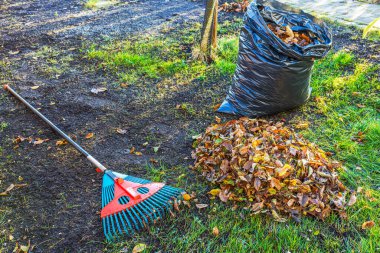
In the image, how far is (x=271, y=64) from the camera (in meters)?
2.76

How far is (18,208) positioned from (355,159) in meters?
2.43

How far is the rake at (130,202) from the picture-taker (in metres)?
2.03

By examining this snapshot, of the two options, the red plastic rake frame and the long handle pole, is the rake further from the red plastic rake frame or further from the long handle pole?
the long handle pole

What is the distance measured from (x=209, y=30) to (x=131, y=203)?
2.47 m

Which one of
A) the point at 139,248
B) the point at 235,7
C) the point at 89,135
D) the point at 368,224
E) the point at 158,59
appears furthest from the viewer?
the point at 235,7

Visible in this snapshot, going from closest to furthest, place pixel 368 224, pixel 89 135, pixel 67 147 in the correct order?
pixel 368 224 < pixel 67 147 < pixel 89 135

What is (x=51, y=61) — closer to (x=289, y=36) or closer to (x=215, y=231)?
(x=289, y=36)

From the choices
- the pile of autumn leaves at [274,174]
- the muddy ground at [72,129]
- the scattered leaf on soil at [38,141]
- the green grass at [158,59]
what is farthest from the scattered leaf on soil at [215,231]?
the green grass at [158,59]

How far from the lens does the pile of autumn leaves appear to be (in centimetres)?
211

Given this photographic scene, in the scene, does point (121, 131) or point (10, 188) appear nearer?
point (10, 188)

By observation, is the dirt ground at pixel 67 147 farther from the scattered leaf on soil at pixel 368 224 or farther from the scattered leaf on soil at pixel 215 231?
the scattered leaf on soil at pixel 368 224

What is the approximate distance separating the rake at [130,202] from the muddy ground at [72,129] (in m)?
0.10

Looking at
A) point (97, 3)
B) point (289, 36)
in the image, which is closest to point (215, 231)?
point (289, 36)

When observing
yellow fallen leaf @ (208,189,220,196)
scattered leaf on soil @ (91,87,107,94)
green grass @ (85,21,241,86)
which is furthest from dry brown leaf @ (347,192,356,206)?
scattered leaf on soil @ (91,87,107,94)
